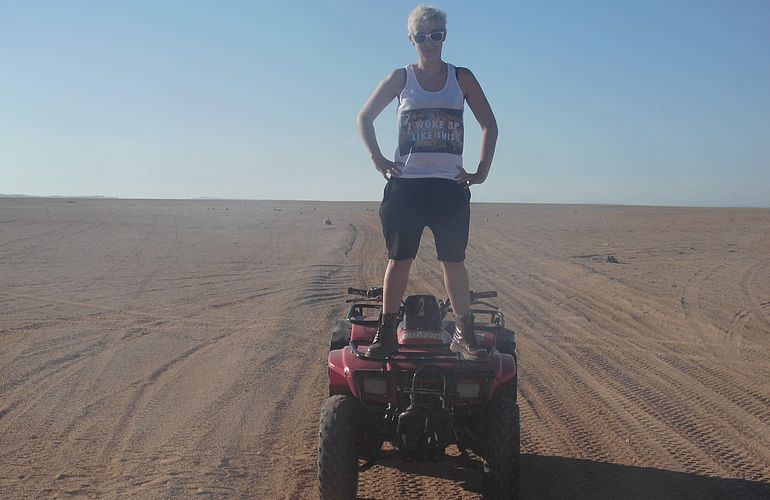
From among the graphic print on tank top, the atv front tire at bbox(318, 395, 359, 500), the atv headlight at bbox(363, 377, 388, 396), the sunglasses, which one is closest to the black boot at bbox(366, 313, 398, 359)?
the atv headlight at bbox(363, 377, 388, 396)

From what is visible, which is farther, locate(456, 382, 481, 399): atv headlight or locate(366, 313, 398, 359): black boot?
locate(366, 313, 398, 359): black boot

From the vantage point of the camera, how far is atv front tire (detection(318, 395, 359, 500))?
3.93 meters

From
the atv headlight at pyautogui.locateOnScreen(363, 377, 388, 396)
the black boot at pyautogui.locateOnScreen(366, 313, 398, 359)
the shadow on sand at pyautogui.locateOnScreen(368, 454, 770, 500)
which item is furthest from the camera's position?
the shadow on sand at pyautogui.locateOnScreen(368, 454, 770, 500)

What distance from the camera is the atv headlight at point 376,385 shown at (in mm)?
3988

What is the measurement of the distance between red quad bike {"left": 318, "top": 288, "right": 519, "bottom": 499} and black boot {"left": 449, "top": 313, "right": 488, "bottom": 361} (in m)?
0.06

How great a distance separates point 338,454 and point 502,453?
0.81m

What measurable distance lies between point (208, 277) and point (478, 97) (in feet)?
36.6

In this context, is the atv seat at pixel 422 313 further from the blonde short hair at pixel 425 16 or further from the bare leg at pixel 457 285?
the blonde short hair at pixel 425 16

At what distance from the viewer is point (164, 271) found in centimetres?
1555

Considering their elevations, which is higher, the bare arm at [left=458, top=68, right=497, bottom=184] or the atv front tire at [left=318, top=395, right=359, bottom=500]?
the bare arm at [left=458, top=68, right=497, bottom=184]

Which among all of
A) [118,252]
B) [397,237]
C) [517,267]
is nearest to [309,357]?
[397,237]

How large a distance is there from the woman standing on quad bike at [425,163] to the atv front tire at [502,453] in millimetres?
389

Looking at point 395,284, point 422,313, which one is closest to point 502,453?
point 422,313

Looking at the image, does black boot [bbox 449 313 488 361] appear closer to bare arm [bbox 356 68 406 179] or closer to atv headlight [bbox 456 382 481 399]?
atv headlight [bbox 456 382 481 399]
